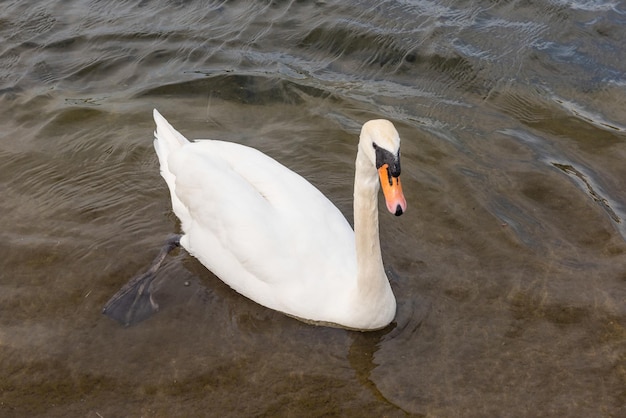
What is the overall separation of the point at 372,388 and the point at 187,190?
193cm

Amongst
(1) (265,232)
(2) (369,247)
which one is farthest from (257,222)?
(2) (369,247)

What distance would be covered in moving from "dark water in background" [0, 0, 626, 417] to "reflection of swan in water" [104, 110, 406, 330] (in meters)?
0.18

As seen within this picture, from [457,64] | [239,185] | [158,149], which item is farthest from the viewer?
[457,64]

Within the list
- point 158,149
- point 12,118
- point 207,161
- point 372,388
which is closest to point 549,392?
point 372,388

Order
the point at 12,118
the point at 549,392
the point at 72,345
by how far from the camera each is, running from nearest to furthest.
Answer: the point at 549,392 → the point at 72,345 → the point at 12,118

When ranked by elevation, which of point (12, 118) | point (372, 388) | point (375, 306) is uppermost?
point (375, 306)

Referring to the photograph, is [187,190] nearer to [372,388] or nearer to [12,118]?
[372,388]

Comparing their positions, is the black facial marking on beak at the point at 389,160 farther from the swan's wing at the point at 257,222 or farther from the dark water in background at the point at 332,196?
the dark water in background at the point at 332,196

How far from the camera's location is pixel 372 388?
4.17m

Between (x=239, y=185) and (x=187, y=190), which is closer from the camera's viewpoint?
(x=239, y=185)

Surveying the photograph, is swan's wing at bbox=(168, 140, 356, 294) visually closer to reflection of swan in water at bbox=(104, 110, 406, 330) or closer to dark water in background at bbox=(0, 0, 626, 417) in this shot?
reflection of swan in water at bbox=(104, 110, 406, 330)

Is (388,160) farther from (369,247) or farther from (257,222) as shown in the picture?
(257,222)

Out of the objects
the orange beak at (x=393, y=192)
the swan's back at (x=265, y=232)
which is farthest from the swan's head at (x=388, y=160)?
the swan's back at (x=265, y=232)

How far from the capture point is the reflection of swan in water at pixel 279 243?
14.0ft
